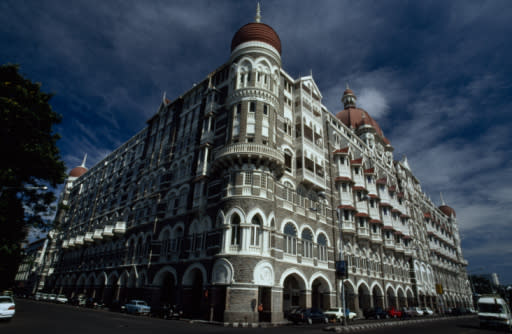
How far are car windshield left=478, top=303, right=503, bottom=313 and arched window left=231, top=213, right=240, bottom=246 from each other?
25300 mm

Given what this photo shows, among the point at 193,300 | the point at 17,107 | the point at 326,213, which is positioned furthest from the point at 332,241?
the point at 17,107

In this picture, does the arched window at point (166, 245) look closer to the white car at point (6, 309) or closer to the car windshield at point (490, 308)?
the white car at point (6, 309)

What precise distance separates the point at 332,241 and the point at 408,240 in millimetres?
26683

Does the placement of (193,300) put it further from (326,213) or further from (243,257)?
(326,213)

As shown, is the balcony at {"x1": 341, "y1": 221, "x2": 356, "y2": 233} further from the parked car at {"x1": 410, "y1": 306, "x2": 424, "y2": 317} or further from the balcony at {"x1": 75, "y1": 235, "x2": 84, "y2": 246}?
the balcony at {"x1": 75, "y1": 235, "x2": 84, "y2": 246}

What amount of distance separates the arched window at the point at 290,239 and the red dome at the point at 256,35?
21991mm

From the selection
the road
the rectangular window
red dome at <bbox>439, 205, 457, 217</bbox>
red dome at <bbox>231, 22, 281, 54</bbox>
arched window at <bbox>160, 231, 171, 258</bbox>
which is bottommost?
the road

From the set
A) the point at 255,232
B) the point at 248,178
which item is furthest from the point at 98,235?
the point at 255,232

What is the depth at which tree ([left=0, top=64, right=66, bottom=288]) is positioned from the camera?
62.7ft

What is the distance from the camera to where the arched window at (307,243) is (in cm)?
3203

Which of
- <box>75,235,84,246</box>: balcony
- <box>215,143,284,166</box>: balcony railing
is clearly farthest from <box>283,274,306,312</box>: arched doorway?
<box>75,235,84,246</box>: balcony

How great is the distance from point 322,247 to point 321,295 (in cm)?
575

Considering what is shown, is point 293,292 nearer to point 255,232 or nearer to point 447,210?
point 255,232

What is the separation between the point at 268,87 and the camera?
33125 millimetres
